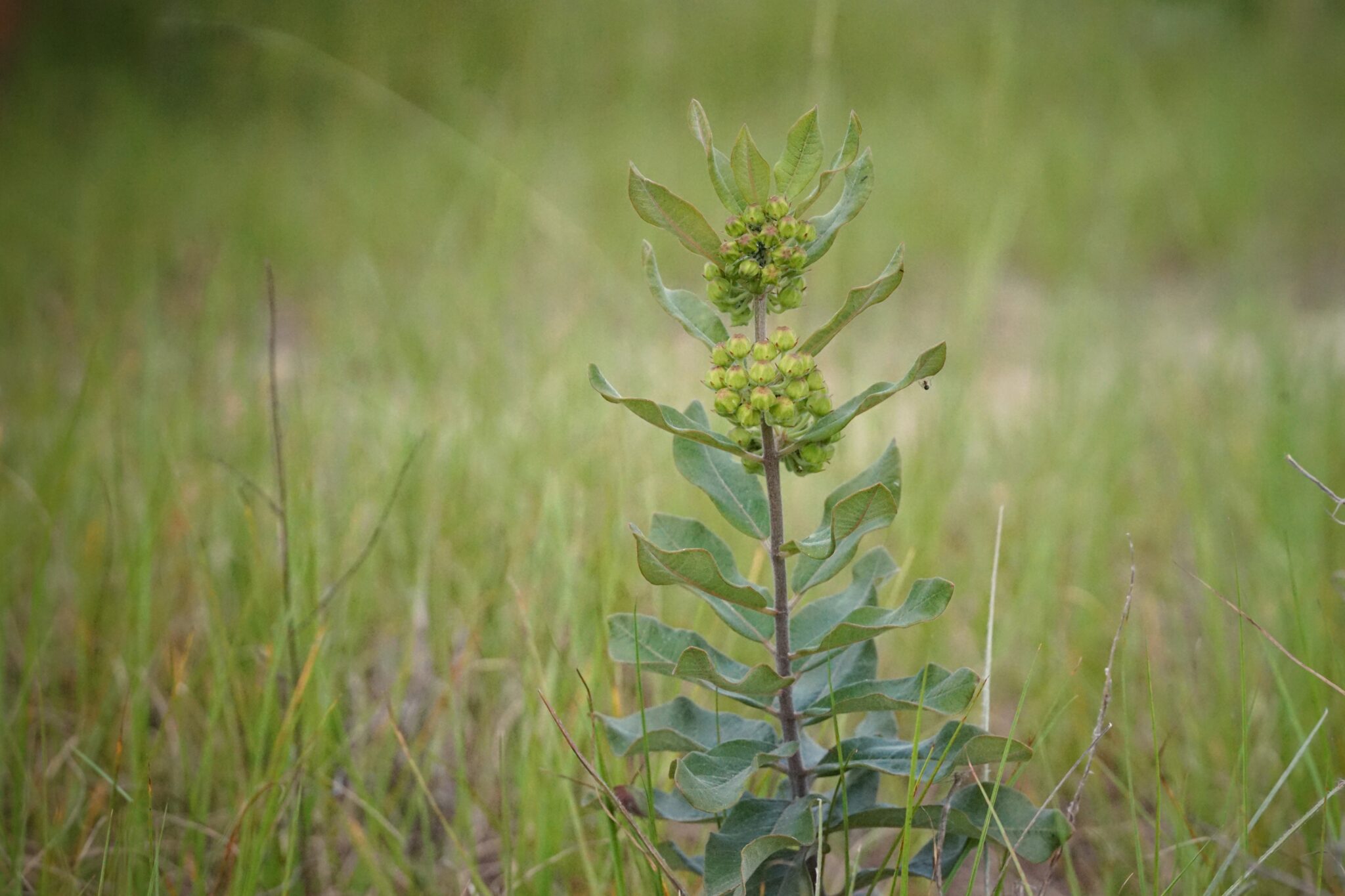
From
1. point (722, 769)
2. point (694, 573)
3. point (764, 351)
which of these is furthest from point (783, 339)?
point (722, 769)

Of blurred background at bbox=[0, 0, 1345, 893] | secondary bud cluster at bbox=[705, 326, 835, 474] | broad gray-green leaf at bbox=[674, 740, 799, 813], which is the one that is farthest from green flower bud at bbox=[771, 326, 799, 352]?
blurred background at bbox=[0, 0, 1345, 893]

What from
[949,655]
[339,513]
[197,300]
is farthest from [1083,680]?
[197,300]

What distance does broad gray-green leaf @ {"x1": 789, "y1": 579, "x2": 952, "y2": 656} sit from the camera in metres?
0.49

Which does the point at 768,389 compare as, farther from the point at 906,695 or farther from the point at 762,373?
the point at 906,695

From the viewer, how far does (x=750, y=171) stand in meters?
0.50

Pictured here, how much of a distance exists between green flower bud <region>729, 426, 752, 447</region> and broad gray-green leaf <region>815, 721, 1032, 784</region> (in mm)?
197

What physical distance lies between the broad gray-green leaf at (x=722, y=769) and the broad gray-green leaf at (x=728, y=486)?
13 centimetres

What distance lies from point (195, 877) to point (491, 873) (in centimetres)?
28

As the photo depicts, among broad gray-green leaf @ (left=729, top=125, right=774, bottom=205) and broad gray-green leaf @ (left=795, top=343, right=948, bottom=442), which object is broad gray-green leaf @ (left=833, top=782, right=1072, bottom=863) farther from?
broad gray-green leaf @ (left=729, top=125, right=774, bottom=205)

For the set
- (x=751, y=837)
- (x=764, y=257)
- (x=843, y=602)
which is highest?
(x=764, y=257)

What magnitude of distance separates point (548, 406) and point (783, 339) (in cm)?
121

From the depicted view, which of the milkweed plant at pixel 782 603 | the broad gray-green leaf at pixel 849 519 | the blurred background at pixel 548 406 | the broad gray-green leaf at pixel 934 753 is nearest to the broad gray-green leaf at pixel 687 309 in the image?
the milkweed plant at pixel 782 603

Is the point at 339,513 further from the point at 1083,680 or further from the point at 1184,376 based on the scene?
the point at 1184,376

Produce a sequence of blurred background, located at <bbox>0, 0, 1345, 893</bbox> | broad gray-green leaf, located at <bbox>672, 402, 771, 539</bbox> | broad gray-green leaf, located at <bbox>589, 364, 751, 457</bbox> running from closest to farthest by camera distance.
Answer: broad gray-green leaf, located at <bbox>589, 364, 751, 457</bbox>
broad gray-green leaf, located at <bbox>672, 402, 771, 539</bbox>
blurred background, located at <bbox>0, 0, 1345, 893</bbox>
